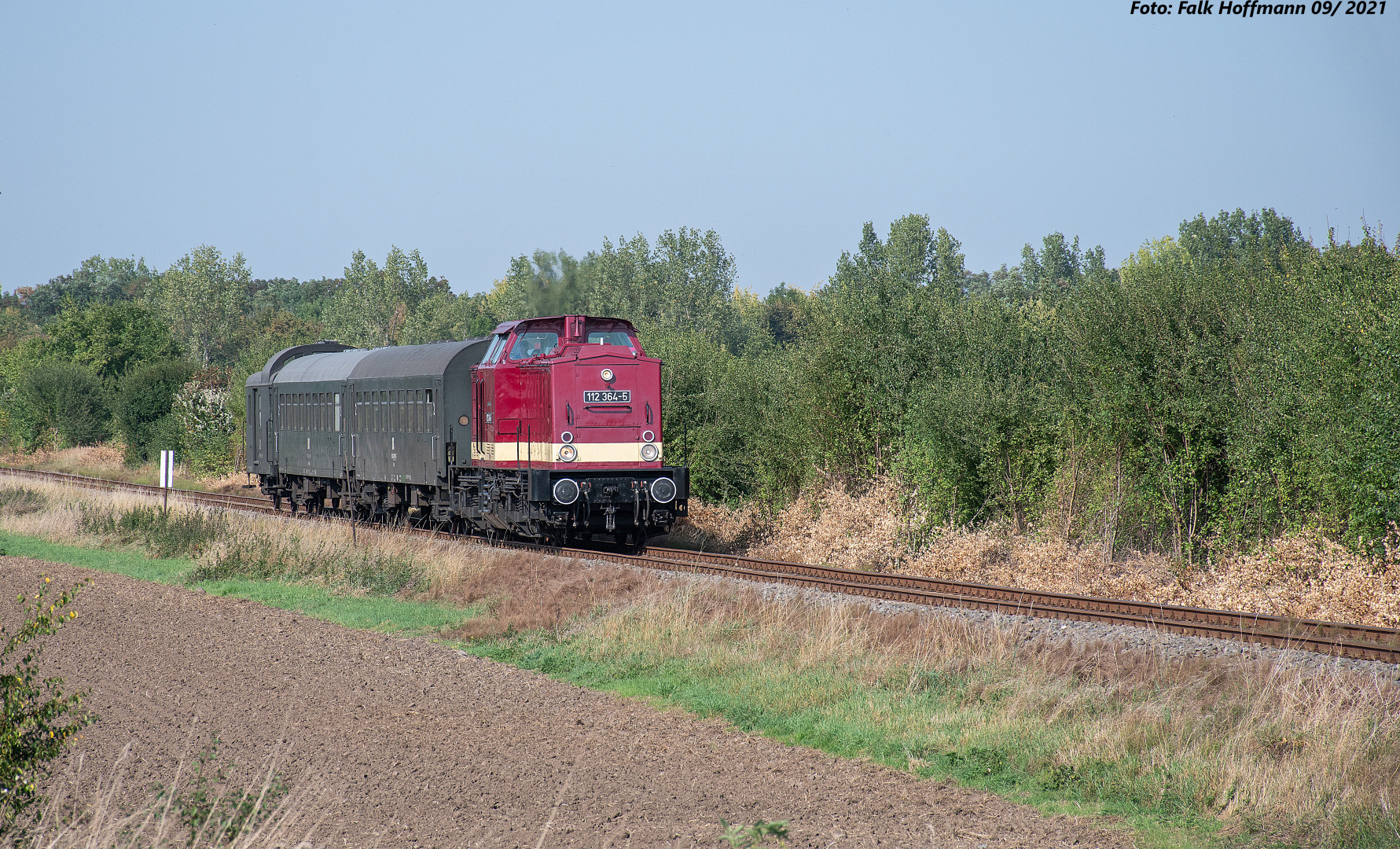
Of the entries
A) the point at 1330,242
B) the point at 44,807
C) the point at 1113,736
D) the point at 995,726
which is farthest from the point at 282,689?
the point at 1330,242

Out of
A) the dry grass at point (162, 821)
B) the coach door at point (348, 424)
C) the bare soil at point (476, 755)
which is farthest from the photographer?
the coach door at point (348, 424)

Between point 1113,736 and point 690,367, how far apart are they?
17.4 meters

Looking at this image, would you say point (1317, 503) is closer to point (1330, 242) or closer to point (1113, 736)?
point (1330, 242)

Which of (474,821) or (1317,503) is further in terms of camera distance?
(1317,503)

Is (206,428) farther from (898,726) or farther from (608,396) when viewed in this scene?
(898,726)

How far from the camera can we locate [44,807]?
22.0 ft

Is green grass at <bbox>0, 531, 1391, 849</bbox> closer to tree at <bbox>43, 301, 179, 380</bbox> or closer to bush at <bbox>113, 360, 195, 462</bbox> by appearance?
bush at <bbox>113, 360, 195, 462</bbox>

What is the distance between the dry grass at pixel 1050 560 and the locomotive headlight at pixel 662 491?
272 cm

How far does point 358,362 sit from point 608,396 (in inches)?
308

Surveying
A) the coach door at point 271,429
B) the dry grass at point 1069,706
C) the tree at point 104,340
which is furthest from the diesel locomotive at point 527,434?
the tree at point 104,340

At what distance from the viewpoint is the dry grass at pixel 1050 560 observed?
1226cm

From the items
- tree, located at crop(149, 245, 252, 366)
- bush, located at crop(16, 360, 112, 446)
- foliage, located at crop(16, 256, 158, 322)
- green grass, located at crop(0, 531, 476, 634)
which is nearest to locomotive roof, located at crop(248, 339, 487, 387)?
green grass, located at crop(0, 531, 476, 634)

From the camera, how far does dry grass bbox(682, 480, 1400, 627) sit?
12258 mm

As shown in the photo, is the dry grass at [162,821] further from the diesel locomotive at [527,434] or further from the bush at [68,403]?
the bush at [68,403]
